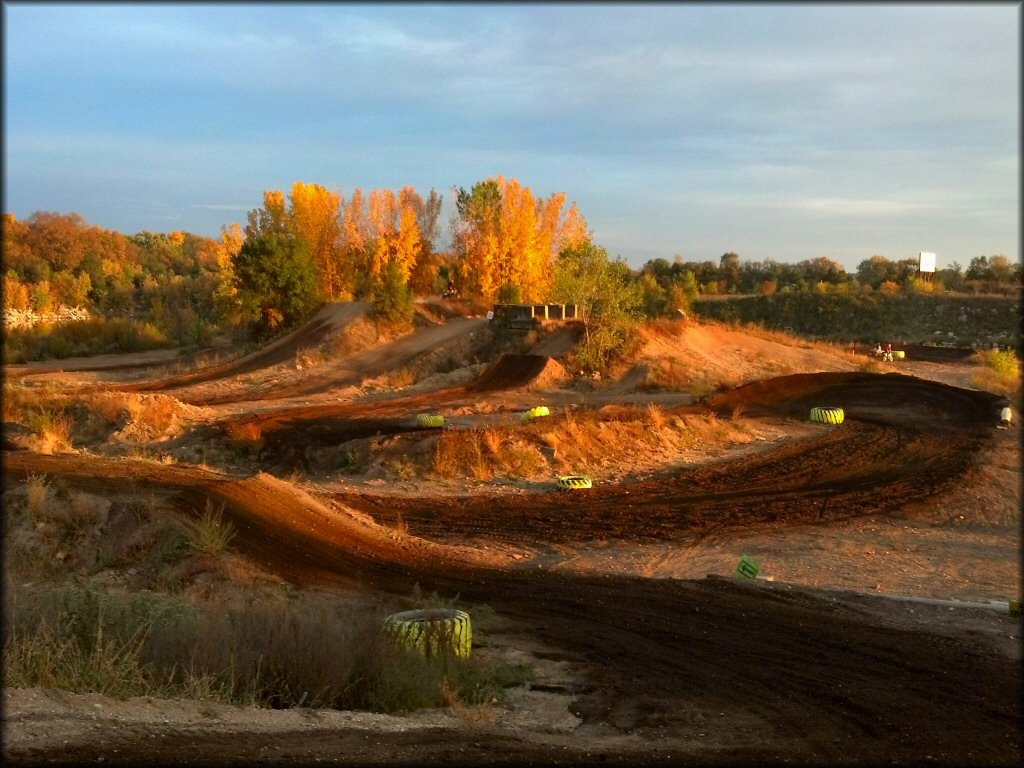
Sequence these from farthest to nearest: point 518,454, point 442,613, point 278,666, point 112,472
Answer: point 518,454 < point 112,472 < point 442,613 < point 278,666

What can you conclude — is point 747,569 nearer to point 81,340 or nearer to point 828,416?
point 828,416

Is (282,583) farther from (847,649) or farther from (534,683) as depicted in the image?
(847,649)

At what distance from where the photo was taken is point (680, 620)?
1141cm

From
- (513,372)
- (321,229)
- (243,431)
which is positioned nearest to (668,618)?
(243,431)

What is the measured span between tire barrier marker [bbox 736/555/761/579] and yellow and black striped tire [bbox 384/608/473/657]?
5.83m

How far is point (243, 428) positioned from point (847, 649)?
20.1 m

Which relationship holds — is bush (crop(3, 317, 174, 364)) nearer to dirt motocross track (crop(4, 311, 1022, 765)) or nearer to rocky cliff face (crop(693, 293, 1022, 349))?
dirt motocross track (crop(4, 311, 1022, 765))

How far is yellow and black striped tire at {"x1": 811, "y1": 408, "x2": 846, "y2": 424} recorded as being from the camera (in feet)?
94.6

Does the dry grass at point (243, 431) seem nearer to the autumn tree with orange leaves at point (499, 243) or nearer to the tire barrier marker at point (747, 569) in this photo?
the tire barrier marker at point (747, 569)

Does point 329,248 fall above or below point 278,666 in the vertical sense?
above

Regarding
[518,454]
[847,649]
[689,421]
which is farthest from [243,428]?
[847,649]

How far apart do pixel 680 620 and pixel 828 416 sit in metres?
19.3

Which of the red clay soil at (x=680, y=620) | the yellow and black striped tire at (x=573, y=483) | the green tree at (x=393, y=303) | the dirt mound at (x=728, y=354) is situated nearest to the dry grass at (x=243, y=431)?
the red clay soil at (x=680, y=620)

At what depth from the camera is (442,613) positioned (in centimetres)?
995
